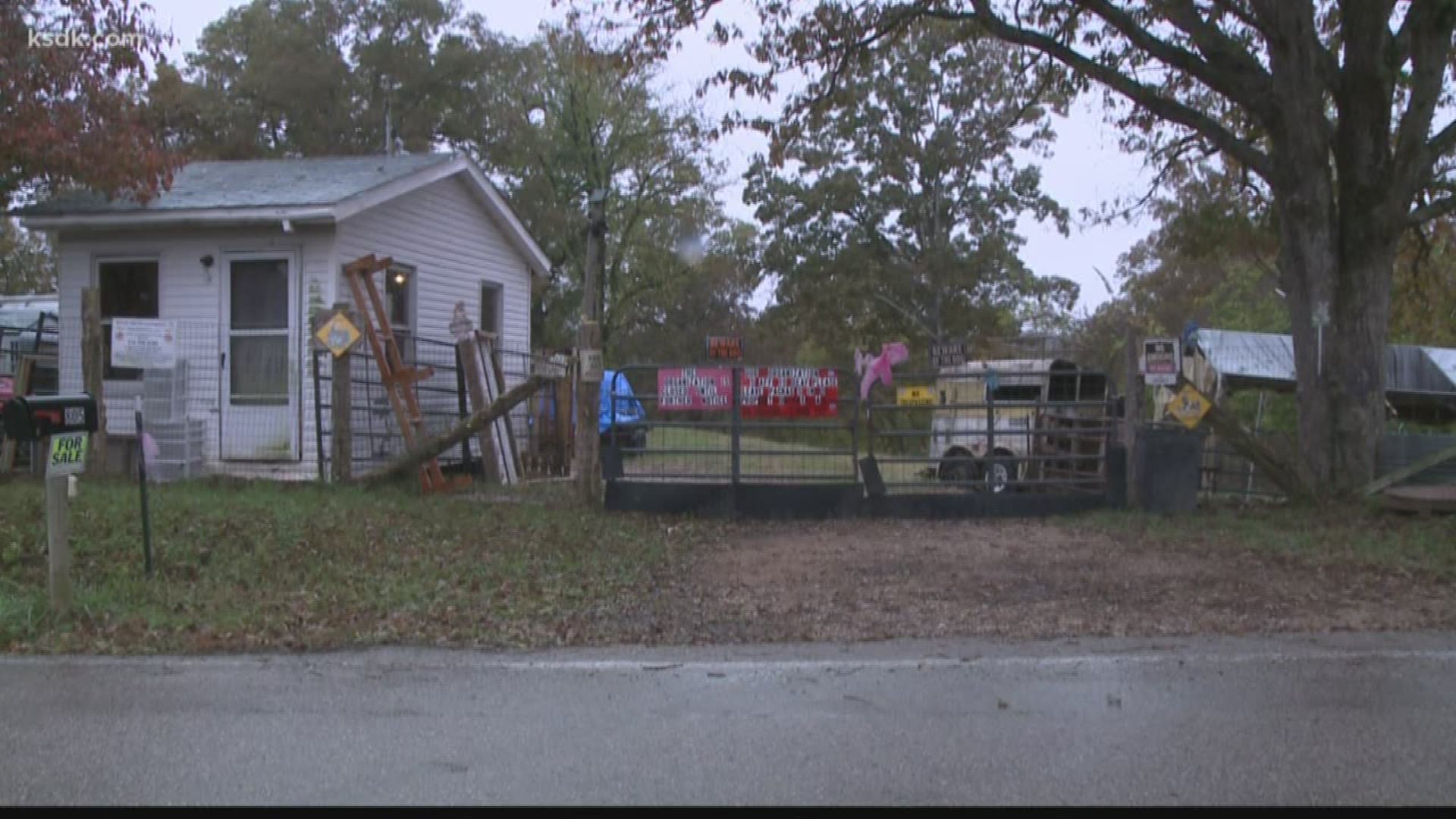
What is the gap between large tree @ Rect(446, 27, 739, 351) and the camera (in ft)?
115

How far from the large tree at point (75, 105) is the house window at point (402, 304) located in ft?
9.93

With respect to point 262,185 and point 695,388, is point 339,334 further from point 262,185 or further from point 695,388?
point 262,185

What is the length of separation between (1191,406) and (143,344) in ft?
38.6

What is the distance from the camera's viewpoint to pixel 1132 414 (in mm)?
12812

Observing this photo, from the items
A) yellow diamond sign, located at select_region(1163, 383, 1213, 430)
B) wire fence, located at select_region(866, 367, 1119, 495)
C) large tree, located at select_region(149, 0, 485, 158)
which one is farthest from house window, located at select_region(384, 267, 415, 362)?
large tree, located at select_region(149, 0, 485, 158)

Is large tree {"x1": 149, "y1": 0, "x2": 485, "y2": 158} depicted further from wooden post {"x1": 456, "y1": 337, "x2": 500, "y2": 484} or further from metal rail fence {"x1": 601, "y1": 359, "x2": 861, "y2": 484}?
metal rail fence {"x1": 601, "y1": 359, "x2": 861, "y2": 484}

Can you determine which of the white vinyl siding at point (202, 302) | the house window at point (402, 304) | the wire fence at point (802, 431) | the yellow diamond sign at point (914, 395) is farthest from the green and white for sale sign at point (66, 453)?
the yellow diamond sign at point (914, 395)

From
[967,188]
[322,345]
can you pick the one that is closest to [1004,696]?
[322,345]

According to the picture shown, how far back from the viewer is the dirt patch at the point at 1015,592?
298 inches

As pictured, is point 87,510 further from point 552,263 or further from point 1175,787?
point 552,263

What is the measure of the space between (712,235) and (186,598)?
3814 cm

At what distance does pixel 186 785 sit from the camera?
4.76 metres

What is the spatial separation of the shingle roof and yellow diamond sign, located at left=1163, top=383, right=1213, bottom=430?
10.1 metres

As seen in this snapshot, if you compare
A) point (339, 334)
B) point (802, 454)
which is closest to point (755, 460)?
point (802, 454)
